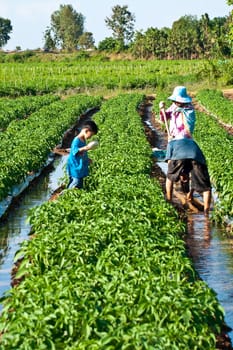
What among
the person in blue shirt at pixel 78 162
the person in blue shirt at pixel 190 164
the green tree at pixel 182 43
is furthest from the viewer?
the green tree at pixel 182 43

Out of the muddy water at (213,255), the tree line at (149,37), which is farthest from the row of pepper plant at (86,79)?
the muddy water at (213,255)

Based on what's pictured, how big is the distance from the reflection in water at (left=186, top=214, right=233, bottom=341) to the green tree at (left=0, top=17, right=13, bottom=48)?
435 feet

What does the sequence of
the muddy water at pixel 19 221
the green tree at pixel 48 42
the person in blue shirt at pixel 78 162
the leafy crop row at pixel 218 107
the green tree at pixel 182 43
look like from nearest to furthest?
the muddy water at pixel 19 221
the person in blue shirt at pixel 78 162
the leafy crop row at pixel 218 107
the green tree at pixel 182 43
the green tree at pixel 48 42

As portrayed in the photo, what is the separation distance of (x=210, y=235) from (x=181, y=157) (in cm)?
152

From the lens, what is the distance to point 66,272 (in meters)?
5.50

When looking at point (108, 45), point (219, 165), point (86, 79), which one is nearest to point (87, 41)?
point (108, 45)

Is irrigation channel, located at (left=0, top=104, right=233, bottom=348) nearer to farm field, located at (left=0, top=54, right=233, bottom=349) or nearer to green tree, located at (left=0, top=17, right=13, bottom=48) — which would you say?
farm field, located at (left=0, top=54, right=233, bottom=349)

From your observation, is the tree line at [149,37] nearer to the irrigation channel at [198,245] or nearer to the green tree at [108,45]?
the green tree at [108,45]

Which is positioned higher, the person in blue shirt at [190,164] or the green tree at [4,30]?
the person in blue shirt at [190,164]

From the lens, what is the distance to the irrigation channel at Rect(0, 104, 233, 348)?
24.3 feet

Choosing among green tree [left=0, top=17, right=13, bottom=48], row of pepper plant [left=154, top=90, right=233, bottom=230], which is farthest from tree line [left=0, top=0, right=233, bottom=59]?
row of pepper plant [left=154, top=90, right=233, bottom=230]

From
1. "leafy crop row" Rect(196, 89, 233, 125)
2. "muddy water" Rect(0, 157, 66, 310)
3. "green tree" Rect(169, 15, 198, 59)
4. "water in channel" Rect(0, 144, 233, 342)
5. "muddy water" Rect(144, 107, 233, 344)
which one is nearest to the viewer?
"muddy water" Rect(144, 107, 233, 344)

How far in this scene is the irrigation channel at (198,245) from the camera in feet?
24.3

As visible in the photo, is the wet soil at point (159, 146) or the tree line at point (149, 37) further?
the tree line at point (149, 37)
